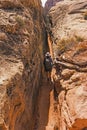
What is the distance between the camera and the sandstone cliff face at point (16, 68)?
11.0 meters

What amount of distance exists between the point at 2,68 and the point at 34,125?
4755 millimetres

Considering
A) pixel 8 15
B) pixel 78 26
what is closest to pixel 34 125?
pixel 8 15

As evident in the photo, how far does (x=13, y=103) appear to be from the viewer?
11625 mm

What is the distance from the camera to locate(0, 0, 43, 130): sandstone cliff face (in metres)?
11.0

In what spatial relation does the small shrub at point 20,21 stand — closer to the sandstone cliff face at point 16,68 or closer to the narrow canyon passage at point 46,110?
the sandstone cliff face at point 16,68

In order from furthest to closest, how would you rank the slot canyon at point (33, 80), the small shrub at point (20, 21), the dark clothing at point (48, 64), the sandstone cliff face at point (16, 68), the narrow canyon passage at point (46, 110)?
the dark clothing at point (48, 64)
the small shrub at point (20, 21)
the narrow canyon passage at point (46, 110)
the slot canyon at point (33, 80)
the sandstone cliff face at point (16, 68)

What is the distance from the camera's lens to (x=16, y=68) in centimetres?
1264

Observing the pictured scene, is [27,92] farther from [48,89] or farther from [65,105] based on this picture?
[48,89]

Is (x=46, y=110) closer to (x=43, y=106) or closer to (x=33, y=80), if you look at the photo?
(x=43, y=106)

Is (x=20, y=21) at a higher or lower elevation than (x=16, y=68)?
higher

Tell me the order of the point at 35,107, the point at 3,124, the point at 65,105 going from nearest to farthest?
1. the point at 3,124
2. the point at 65,105
3. the point at 35,107

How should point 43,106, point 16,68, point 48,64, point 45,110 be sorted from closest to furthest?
1. point 16,68
2. point 45,110
3. point 43,106
4. point 48,64

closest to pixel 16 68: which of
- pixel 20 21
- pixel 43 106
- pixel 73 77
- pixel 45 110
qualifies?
pixel 73 77

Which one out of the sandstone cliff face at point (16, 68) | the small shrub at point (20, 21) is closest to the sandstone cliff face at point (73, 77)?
the sandstone cliff face at point (16, 68)
